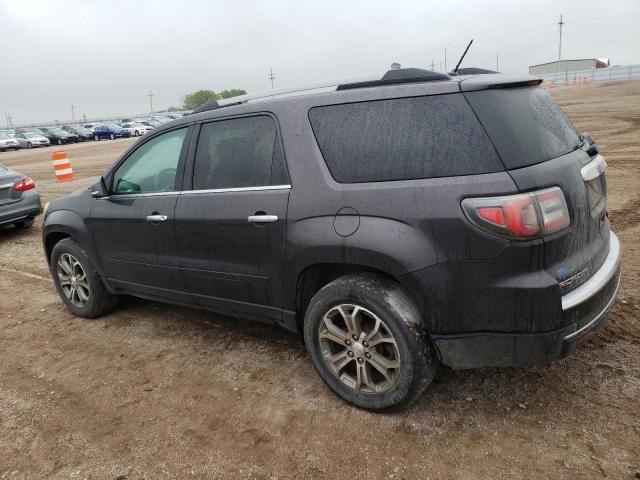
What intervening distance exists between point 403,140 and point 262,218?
986mm

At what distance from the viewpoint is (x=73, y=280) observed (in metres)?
4.57

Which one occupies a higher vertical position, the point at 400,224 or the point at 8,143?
the point at 8,143

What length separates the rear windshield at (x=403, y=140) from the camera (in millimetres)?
2393

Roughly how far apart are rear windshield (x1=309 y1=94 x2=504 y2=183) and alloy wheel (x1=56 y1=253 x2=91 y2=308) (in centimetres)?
287

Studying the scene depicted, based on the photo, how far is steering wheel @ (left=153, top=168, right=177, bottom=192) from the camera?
11.9ft

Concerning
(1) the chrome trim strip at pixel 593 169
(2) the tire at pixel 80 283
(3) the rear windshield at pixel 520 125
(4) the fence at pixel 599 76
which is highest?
(4) the fence at pixel 599 76

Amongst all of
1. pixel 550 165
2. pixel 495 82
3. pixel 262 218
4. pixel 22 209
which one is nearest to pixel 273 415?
pixel 262 218

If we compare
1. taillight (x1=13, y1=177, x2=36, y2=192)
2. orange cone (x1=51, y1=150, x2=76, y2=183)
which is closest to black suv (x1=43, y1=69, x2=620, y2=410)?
taillight (x1=13, y1=177, x2=36, y2=192)

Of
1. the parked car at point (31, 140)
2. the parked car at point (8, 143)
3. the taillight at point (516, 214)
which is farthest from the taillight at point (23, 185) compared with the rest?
the parked car at point (31, 140)

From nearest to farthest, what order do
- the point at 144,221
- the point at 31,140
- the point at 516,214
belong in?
the point at 516,214 < the point at 144,221 < the point at 31,140

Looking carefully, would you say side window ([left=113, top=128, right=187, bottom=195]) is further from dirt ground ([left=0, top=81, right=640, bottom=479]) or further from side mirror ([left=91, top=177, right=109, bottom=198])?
dirt ground ([left=0, top=81, right=640, bottom=479])

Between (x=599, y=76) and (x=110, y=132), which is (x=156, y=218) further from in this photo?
(x=599, y=76)

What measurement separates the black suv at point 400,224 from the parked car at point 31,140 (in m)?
41.5

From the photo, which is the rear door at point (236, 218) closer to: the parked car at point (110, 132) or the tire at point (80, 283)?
the tire at point (80, 283)
